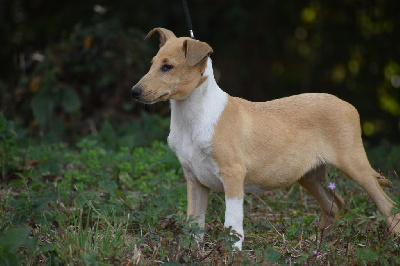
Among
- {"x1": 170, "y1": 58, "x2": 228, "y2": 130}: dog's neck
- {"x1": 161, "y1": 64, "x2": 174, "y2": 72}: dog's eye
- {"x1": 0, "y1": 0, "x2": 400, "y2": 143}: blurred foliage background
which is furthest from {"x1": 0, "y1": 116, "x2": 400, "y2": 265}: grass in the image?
{"x1": 0, "y1": 0, "x2": 400, "y2": 143}: blurred foliage background

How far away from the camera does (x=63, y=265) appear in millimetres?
4227

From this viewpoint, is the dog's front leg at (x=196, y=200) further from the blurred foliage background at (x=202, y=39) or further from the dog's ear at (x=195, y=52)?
the blurred foliage background at (x=202, y=39)

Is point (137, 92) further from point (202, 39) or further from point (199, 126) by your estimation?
point (202, 39)

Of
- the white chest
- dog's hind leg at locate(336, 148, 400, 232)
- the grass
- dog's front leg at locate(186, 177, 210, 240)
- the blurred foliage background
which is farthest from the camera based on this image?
the blurred foliage background

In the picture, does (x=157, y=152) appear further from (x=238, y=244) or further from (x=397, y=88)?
(x=397, y=88)

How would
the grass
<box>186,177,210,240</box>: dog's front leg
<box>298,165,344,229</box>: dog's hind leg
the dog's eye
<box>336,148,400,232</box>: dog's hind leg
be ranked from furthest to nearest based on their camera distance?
1. <box>298,165,344,229</box>: dog's hind leg
2. <box>336,148,400,232</box>: dog's hind leg
3. <box>186,177,210,240</box>: dog's front leg
4. the dog's eye
5. the grass

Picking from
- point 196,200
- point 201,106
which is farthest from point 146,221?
point 201,106

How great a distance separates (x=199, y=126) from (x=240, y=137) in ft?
1.26

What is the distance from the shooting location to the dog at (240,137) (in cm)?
452

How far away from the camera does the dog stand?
178 inches

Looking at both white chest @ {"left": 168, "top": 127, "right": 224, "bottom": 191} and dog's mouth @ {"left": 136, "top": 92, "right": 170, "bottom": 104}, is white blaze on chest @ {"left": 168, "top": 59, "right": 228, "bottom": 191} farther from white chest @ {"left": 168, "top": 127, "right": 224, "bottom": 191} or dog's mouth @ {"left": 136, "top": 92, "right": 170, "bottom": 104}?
dog's mouth @ {"left": 136, "top": 92, "right": 170, "bottom": 104}

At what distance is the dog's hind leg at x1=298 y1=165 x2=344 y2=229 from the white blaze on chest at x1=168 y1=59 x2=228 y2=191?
1218 millimetres

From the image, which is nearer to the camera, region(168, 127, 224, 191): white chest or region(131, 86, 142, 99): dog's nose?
region(131, 86, 142, 99): dog's nose

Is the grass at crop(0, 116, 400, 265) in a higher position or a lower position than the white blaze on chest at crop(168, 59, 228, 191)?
lower
